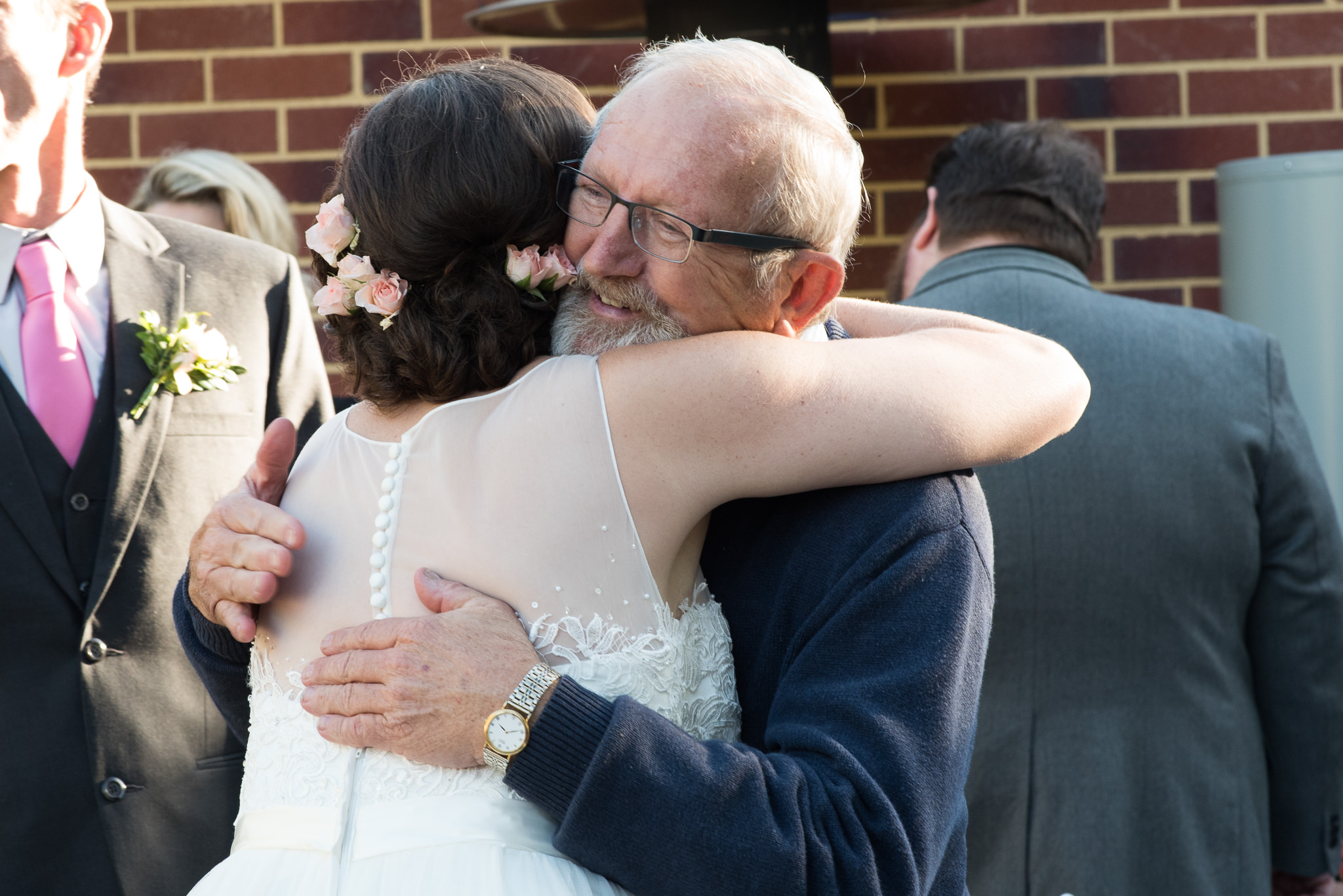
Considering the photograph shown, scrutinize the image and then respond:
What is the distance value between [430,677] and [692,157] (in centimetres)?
68

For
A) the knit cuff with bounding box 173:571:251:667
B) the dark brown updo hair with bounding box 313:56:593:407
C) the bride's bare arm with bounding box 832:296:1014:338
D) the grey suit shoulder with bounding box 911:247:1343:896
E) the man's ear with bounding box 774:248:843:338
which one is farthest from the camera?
the grey suit shoulder with bounding box 911:247:1343:896

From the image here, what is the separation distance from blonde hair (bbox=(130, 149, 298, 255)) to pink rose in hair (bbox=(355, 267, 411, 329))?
210 cm

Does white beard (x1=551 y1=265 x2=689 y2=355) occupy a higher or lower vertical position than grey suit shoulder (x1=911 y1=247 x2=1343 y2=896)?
higher

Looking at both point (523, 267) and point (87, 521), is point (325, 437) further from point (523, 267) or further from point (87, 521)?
point (87, 521)

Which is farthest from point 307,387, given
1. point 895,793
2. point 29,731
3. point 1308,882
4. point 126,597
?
point 1308,882

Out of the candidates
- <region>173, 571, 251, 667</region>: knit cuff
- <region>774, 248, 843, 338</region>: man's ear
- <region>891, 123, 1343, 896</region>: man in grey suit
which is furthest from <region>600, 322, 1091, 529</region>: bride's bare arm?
<region>891, 123, 1343, 896</region>: man in grey suit

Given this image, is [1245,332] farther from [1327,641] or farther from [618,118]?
[618,118]

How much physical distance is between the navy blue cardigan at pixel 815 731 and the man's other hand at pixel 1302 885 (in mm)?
1692

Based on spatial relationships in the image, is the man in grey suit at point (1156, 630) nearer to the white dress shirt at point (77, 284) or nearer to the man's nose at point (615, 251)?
the man's nose at point (615, 251)

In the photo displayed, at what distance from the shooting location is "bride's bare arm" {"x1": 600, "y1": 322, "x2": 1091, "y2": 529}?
1378mm

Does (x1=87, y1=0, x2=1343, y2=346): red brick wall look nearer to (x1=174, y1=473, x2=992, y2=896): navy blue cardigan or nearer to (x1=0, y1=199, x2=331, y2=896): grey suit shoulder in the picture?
(x1=0, y1=199, x2=331, y2=896): grey suit shoulder

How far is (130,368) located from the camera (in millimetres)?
2379

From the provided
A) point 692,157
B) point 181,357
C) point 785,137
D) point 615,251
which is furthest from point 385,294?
point 181,357

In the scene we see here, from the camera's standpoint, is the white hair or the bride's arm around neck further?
the white hair
